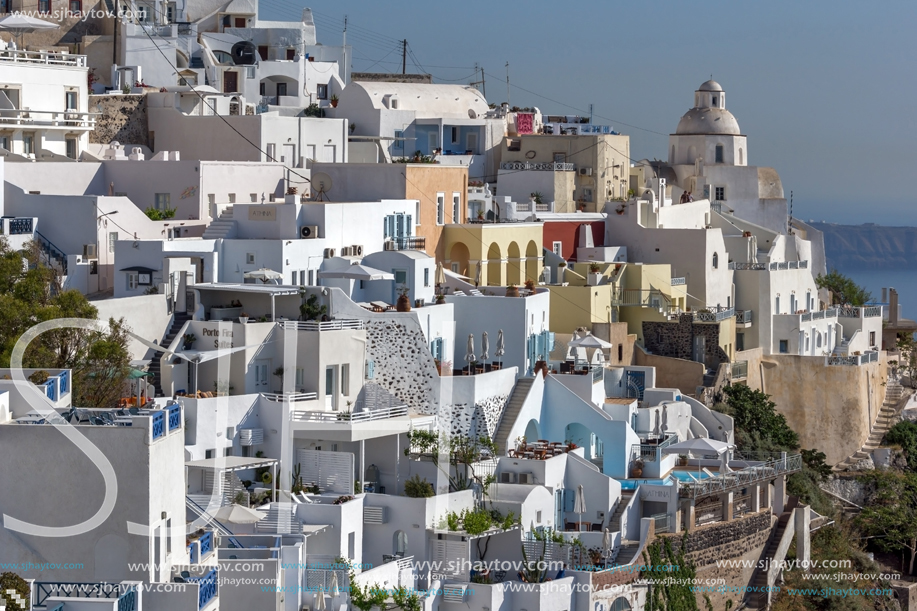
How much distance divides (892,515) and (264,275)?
19173mm

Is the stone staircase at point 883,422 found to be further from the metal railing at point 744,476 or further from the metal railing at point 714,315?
the metal railing at point 744,476

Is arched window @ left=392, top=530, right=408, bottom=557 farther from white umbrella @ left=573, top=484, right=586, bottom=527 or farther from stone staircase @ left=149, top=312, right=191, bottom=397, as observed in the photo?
stone staircase @ left=149, top=312, right=191, bottom=397

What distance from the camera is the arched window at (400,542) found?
33.8m

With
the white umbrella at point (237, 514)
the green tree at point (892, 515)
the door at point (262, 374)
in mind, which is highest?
the door at point (262, 374)

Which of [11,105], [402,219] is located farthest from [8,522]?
[11,105]

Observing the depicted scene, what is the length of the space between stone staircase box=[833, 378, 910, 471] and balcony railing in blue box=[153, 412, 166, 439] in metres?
31.5

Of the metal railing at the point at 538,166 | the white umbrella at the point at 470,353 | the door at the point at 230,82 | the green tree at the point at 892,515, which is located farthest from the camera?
the door at the point at 230,82

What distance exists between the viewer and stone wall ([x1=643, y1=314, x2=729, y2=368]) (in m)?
49.0

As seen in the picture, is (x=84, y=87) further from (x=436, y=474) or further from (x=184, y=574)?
(x=184, y=574)

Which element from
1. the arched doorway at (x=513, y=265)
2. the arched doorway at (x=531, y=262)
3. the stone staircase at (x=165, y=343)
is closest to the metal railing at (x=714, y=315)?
the arched doorway at (x=531, y=262)

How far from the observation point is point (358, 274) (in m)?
38.5

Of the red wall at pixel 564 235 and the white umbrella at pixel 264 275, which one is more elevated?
the red wall at pixel 564 235

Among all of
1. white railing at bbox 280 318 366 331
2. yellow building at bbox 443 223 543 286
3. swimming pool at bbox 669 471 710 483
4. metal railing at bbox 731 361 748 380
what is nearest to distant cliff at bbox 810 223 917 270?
metal railing at bbox 731 361 748 380

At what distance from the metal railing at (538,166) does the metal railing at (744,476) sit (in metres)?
14.4
